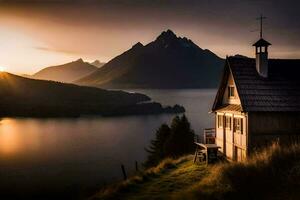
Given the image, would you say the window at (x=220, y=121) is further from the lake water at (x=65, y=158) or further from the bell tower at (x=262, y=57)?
the lake water at (x=65, y=158)

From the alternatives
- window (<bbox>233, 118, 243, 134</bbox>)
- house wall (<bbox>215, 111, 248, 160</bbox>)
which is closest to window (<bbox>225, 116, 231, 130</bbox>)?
house wall (<bbox>215, 111, 248, 160</bbox>)

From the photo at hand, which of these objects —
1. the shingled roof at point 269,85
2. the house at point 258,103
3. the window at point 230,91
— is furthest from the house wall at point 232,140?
the shingled roof at point 269,85

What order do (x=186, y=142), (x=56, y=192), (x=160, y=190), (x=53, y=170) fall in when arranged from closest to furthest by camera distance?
(x=160, y=190)
(x=56, y=192)
(x=186, y=142)
(x=53, y=170)

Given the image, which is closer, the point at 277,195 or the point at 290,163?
the point at 277,195

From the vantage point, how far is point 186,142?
192 ft

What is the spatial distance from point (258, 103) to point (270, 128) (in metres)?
2.17

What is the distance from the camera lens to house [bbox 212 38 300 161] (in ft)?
94.3

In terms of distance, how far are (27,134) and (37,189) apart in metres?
81.5

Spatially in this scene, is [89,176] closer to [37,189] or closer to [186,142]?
[37,189]

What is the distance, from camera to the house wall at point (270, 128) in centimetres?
2869

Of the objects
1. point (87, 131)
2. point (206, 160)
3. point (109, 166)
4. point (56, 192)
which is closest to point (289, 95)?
point (206, 160)

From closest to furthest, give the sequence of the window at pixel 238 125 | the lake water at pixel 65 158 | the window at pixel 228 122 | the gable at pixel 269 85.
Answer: the gable at pixel 269 85 → the window at pixel 238 125 → the window at pixel 228 122 → the lake water at pixel 65 158

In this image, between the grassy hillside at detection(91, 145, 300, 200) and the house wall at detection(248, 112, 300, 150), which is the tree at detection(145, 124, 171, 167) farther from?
the grassy hillside at detection(91, 145, 300, 200)

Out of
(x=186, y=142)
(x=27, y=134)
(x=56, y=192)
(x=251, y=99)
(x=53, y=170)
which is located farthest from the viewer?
(x=27, y=134)
